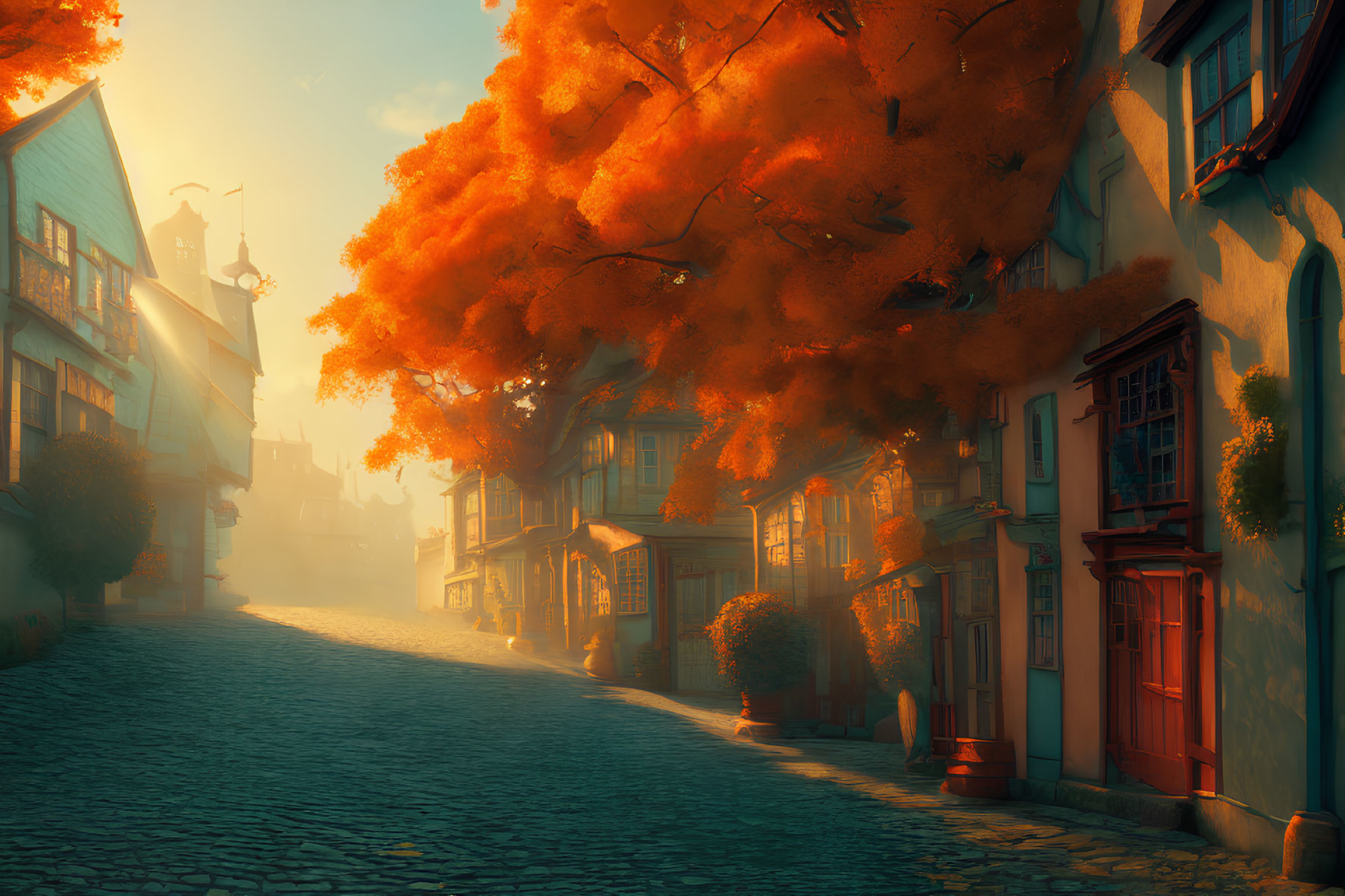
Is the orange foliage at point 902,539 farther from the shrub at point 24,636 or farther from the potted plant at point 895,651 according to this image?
the shrub at point 24,636

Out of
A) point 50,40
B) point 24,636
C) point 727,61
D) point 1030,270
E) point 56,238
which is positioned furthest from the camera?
point 56,238

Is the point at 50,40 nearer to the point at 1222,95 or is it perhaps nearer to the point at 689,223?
the point at 689,223

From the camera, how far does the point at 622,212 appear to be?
1159 cm

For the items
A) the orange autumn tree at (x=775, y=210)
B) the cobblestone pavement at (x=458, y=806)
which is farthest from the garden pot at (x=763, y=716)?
the orange autumn tree at (x=775, y=210)

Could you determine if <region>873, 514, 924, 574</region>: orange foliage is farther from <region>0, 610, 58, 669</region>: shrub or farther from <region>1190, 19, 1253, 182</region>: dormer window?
<region>0, 610, 58, 669</region>: shrub

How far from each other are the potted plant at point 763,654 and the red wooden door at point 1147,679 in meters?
7.86

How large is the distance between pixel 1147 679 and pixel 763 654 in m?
8.48

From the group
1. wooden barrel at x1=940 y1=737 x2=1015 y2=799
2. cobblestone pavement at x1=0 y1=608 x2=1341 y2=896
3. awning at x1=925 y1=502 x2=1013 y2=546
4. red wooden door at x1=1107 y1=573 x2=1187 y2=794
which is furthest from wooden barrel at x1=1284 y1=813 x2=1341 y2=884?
awning at x1=925 y1=502 x2=1013 y2=546

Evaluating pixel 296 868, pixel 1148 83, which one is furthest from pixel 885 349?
pixel 296 868

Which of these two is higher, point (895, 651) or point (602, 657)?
point (895, 651)

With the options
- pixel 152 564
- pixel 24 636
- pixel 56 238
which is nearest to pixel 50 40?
pixel 56 238

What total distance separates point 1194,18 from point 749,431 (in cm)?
700

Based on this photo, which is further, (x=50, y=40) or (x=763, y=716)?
(x=763, y=716)

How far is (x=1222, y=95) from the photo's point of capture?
9.08 m
